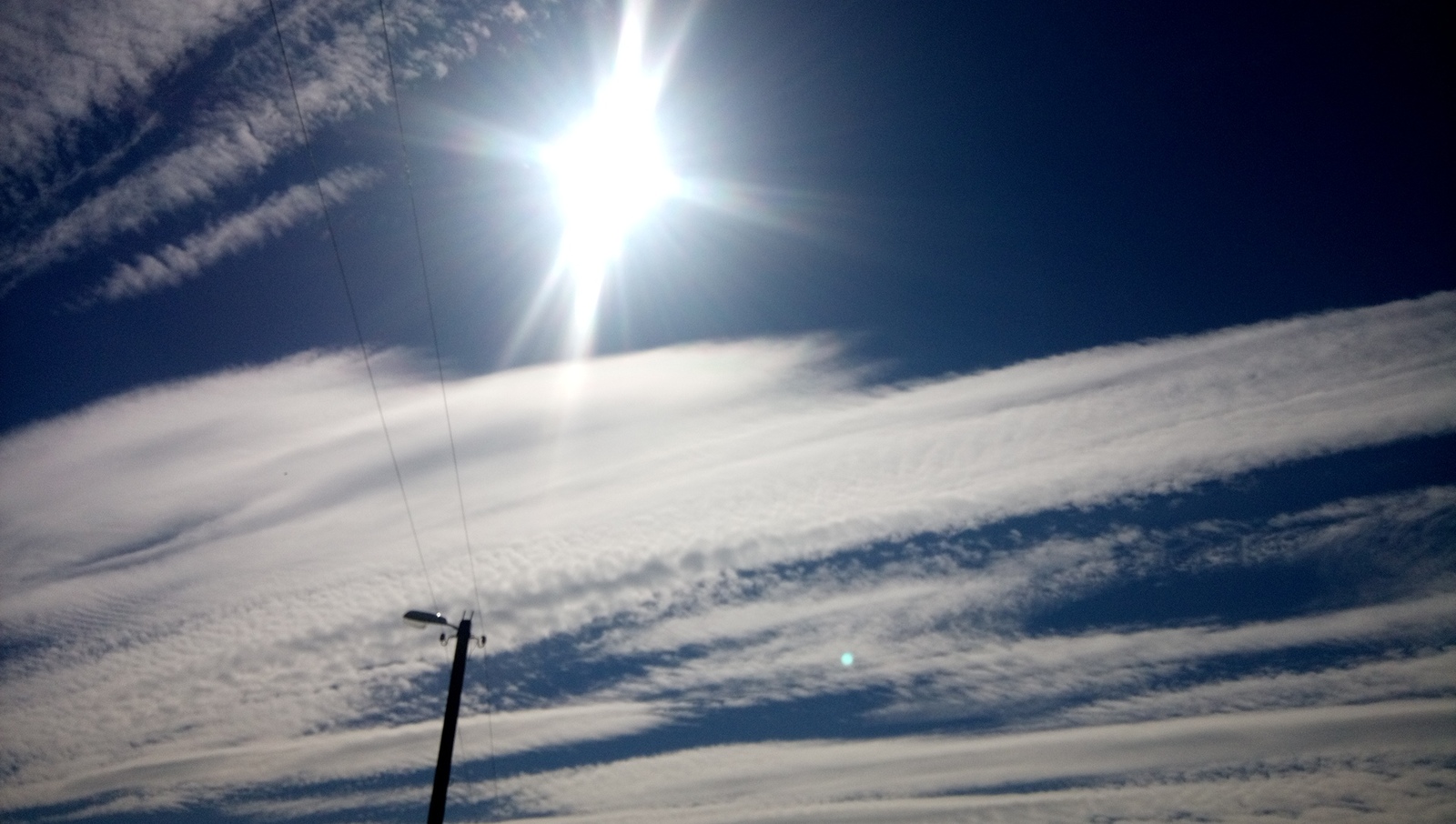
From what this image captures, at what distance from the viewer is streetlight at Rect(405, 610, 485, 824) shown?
766 inches

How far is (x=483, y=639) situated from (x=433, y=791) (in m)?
3.58

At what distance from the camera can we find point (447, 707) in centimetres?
2031

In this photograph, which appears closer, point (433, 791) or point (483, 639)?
point (433, 791)

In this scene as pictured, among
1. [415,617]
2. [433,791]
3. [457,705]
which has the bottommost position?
[433,791]

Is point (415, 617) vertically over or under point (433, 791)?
over

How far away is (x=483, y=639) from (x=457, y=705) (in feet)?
7.36

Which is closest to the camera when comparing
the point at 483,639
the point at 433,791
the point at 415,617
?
the point at 433,791

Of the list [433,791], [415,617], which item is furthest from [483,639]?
[433,791]

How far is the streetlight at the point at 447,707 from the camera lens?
1945 centimetres

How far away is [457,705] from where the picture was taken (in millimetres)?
20359

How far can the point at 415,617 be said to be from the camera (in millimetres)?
20750

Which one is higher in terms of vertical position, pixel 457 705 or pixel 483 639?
pixel 483 639

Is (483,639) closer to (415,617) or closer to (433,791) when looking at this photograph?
(415,617)

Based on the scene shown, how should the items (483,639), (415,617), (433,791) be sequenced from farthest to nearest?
(483,639), (415,617), (433,791)
